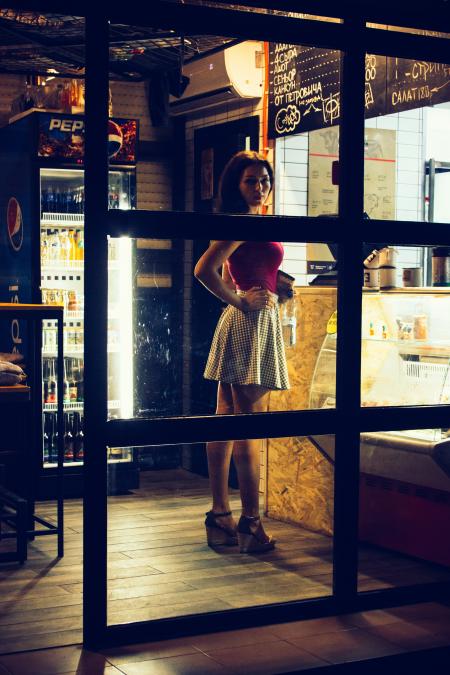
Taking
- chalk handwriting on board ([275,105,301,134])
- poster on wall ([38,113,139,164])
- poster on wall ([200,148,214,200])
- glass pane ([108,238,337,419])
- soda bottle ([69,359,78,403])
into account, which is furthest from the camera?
poster on wall ([200,148,214,200])

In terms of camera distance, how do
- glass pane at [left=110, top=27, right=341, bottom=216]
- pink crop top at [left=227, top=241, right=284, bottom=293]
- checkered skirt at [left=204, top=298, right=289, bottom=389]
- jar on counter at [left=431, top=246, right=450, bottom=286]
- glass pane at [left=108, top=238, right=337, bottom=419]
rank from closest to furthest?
glass pane at [left=108, top=238, right=337, bottom=419]
checkered skirt at [left=204, top=298, right=289, bottom=389]
pink crop top at [left=227, top=241, right=284, bottom=293]
jar on counter at [left=431, top=246, right=450, bottom=286]
glass pane at [left=110, top=27, right=341, bottom=216]

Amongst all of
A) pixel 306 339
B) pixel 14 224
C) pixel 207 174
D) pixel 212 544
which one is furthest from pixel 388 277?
pixel 14 224

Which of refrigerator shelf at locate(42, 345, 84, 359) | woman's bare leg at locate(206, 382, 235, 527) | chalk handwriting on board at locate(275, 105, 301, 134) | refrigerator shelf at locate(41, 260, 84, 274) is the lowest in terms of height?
woman's bare leg at locate(206, 382, 235, 527)

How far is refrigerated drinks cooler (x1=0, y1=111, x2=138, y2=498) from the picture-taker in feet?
23.1

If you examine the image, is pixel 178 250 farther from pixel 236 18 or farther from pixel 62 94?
pixel 236 18

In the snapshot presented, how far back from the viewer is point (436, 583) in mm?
4766

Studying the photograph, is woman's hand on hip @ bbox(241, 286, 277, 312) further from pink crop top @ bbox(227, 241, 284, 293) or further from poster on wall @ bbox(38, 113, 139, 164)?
poster on wall @ bbox(38, 113, 139, 164)

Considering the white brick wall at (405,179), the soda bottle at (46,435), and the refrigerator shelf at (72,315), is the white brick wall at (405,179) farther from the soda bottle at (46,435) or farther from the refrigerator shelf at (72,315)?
the soda bottle at (46,435)

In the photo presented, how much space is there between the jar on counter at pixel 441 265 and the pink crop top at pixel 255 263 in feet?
2.88

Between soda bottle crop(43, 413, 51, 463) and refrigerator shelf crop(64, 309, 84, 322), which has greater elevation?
refrigerator shelf crop(64, 309, 84, 322)

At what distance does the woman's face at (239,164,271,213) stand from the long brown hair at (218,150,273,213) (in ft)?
0.06

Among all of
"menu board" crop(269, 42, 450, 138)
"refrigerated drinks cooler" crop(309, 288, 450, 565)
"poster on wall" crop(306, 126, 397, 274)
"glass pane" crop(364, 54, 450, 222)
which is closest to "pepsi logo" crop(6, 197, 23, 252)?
"menu board" crop(269, 42, 450, 138)

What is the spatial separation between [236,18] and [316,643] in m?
2.46

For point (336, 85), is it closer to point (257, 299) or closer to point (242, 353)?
point (257, 299)
